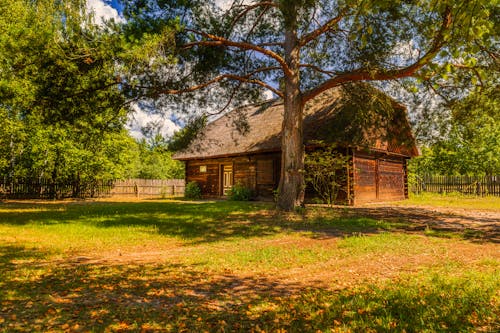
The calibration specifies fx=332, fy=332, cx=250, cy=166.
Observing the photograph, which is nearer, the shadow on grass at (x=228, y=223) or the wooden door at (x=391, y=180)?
the shadow on grass at (x=228, y=223)

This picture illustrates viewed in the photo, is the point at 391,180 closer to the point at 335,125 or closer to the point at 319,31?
the point at 335,125

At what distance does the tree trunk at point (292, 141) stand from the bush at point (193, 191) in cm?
1257

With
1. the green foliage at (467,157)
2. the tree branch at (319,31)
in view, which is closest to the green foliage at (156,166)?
the green foliage at (467,157)

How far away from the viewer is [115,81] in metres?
10.8

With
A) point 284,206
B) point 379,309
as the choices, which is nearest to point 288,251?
point 379,309

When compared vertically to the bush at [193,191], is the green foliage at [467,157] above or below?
above

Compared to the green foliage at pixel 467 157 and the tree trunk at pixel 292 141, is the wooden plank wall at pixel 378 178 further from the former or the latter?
the tree trunk at pixel 292 141

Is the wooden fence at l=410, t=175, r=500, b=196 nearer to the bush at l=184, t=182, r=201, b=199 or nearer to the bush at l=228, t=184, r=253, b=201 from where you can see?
the bush at l=228, t=184, r=253, b=201

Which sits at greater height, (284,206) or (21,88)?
(21,88)

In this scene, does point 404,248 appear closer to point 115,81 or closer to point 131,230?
point 131,230

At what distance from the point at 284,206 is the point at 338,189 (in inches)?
193

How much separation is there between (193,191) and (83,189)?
9314mm

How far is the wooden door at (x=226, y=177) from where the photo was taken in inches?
930

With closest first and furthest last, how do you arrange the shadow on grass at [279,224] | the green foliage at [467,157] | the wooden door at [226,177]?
the shadow on grass at [279,224], the wooden door at [226,177], the green foliage at [467,157]
